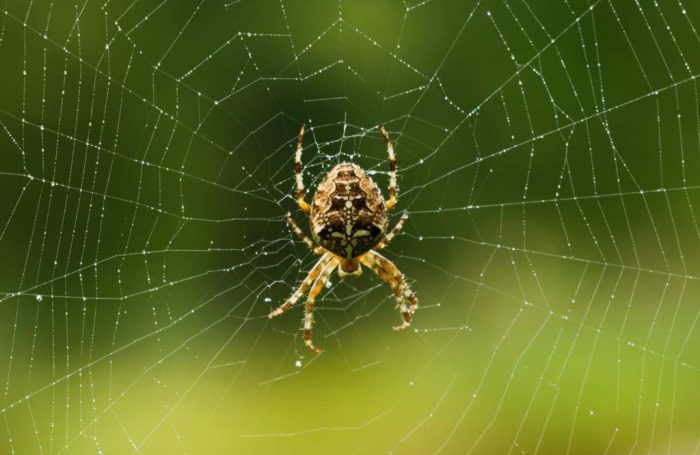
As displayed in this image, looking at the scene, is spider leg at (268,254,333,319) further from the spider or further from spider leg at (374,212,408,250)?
spider leg at (374,212,408,250)

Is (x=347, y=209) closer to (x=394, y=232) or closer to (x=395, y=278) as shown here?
(x=394, y=232)

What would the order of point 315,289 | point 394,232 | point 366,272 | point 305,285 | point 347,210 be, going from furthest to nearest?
1. point 366,272
2. point 315,289
3. point 305,285
4. point 394,232
5. point 347,210

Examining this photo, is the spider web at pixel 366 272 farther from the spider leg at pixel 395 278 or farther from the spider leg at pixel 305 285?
the spider leg at pixel 305 285

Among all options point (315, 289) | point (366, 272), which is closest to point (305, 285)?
point (315, 289)

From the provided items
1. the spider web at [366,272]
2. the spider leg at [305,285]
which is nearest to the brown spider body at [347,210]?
the spider leg at [305,285]

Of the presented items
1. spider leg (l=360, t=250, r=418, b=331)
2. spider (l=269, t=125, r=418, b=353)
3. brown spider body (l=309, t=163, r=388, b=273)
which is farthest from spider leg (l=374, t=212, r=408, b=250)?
spider leg (l=360, t=250, r=418, b=331)

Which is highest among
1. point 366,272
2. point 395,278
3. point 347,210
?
point 347,210

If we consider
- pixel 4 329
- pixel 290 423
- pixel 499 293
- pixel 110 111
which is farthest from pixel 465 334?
pixel 110 111
